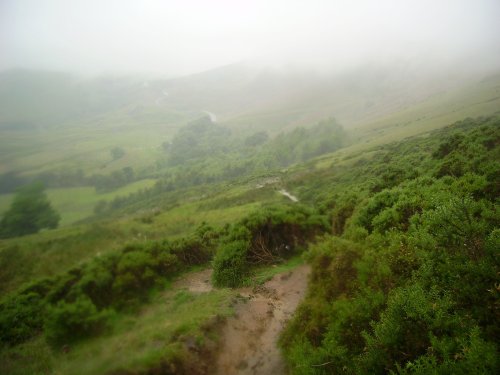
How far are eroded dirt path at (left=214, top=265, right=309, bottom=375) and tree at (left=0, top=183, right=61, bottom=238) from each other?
74.6 m

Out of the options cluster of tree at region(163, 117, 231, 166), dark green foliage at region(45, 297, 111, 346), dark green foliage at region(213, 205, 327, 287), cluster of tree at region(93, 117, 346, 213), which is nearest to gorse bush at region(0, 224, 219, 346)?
dark green foliage at region(45, 297, 111, 346)

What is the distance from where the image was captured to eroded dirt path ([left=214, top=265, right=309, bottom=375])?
46.4 ft

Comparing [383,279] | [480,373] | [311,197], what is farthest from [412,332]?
[311,197]

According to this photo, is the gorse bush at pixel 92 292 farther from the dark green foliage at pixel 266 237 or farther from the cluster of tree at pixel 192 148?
the cluster of tree at pixel 192 148

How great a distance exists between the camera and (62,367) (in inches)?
462

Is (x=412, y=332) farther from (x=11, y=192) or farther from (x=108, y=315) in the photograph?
(x=11, y=192)

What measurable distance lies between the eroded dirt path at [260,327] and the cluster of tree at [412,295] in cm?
120

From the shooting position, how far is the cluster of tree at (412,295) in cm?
835

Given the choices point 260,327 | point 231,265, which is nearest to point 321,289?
point 260,327

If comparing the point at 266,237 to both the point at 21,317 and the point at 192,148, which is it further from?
the point at 192,148

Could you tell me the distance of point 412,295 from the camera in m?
9.73

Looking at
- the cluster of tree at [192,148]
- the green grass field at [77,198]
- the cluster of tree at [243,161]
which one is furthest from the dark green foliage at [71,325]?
the cluster of tree at [192,148]

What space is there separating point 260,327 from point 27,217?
79430mm

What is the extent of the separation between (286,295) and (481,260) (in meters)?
12.2
